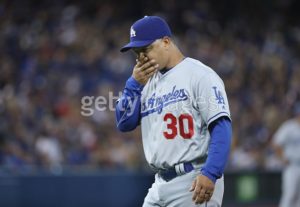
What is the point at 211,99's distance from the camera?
12.9ft

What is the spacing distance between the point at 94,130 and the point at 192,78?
652 cm

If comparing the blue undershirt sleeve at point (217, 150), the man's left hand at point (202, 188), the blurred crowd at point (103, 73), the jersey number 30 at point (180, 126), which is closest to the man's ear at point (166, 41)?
the jersey number 30 at point (180, 126)

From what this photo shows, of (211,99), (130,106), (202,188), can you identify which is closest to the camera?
(202,188)

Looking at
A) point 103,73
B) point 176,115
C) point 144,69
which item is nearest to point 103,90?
point 103,73

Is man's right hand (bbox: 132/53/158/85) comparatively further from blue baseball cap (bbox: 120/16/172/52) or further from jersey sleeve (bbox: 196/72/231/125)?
jersey sleeve (bbox: 196/72/231/125)

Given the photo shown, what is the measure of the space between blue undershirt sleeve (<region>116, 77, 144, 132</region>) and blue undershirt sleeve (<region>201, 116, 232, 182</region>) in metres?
0.58

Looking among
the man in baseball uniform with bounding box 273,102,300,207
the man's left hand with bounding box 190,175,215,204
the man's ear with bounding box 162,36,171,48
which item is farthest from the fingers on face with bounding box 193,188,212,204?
the man in baseball uniform with bounding box 273,102,300,207

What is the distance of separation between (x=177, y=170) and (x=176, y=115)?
31 centimetres

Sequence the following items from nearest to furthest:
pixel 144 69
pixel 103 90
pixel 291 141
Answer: pixel 144 69 → pixel 291 141 → pixel 103 90

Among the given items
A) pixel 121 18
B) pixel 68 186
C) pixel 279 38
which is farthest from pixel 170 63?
pixel 279 38

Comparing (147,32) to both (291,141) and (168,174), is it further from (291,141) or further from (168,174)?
(291,141)

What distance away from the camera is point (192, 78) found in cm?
405

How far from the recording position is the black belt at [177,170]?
13.2 feet

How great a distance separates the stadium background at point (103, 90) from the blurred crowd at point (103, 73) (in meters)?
0.02
